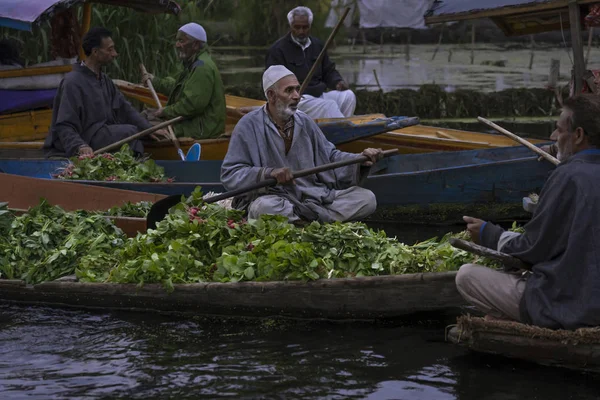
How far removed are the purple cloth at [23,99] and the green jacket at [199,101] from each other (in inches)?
64.4

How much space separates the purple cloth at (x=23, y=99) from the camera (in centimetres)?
1046

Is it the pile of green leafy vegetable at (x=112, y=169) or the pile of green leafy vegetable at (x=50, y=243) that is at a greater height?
the pile of green leafy vegetable at (x=112, y=169)

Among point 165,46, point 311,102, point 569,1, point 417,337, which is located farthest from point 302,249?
point 165,46

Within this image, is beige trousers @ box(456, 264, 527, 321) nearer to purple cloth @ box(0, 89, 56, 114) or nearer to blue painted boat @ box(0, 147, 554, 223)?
blue painted boat @ box(0, 147, 554, 223)

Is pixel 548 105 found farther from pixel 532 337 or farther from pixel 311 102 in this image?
pixel 532 337

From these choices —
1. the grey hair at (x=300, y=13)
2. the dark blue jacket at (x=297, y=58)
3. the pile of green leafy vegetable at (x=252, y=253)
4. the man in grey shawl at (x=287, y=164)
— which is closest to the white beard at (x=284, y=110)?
the man in grey shawl at (x=287, y=164)

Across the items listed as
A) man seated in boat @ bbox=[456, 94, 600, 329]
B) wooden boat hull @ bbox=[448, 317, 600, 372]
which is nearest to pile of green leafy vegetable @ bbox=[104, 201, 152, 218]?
wooden boat hull @ bbox=[448, 317, 600, 372]

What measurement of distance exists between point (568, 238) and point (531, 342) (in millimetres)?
597

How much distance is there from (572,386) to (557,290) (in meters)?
0.56

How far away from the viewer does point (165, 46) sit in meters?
13.3

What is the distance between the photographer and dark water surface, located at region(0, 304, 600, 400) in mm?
4895

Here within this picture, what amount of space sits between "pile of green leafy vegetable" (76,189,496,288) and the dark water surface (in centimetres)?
31

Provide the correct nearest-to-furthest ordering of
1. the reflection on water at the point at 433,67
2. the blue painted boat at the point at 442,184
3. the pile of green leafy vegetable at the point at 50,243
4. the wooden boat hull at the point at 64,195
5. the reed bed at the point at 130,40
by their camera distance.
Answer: the pile of green leafy vegetable at the point at 50,243
the wooden boat hull at the point at 64,195
the blue painted boat at the point at 442,184
the reed bed at the point at 130,40
the reflection on water at the point at 433,67

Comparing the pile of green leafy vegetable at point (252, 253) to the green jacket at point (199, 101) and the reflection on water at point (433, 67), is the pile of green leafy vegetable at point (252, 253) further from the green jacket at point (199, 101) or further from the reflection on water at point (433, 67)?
the reflection on water at point (433, 67)
